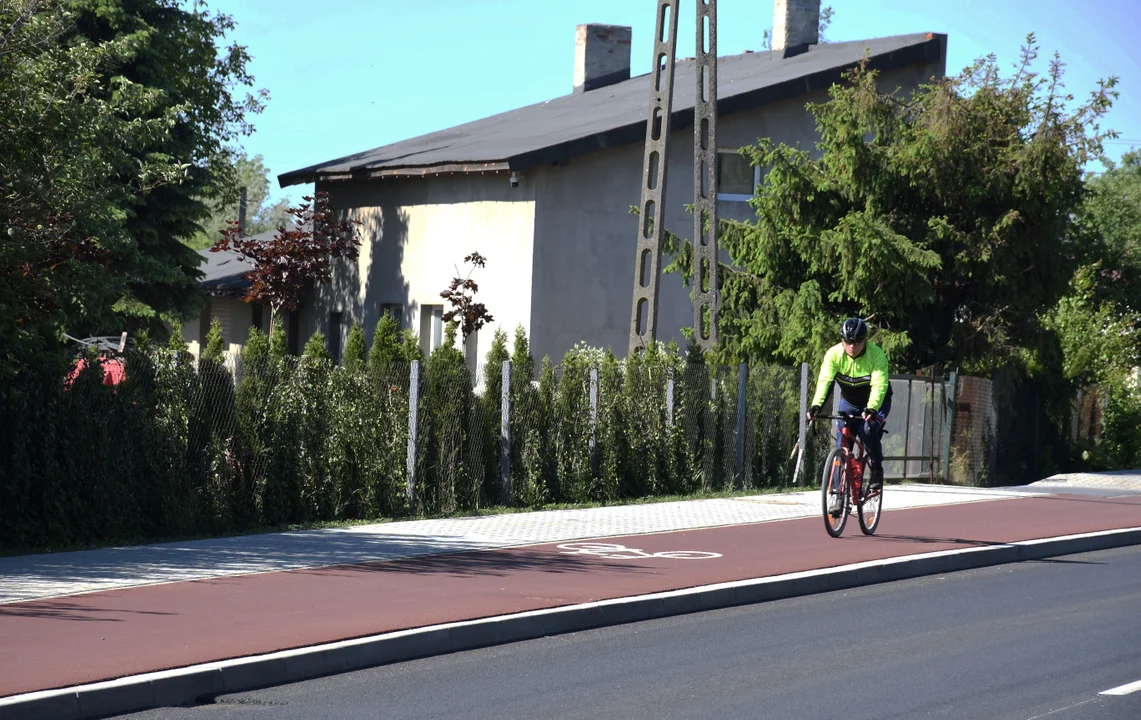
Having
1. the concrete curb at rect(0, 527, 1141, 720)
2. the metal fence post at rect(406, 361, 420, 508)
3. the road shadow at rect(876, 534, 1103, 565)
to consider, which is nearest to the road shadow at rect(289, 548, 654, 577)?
the concrete curb at rect(0, 527, 1141, 720)

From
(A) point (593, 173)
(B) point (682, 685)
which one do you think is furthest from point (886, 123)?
(B) point (682, 685)

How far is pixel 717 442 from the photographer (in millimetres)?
19281

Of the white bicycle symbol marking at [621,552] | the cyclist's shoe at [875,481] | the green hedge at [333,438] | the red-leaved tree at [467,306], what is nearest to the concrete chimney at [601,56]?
the red-leaved tree at [467,306]

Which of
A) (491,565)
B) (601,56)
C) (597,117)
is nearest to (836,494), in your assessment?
(491,565)

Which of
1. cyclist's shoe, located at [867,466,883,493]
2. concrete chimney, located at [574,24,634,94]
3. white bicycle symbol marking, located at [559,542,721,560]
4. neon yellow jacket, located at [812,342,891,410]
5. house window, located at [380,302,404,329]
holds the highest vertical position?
concrete chimney, located at [574,24,634,94]

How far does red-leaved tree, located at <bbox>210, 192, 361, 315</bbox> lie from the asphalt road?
63.1 feet

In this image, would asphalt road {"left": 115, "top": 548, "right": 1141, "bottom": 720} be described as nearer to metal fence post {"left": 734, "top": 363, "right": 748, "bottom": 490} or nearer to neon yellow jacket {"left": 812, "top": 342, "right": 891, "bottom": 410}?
neon yellow jacket {"left": 812, "top": 342, "right": 891, "bottom": 410}

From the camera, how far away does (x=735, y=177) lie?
27.8 meters

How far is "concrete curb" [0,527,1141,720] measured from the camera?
6902mm

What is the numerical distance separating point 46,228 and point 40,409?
151 cm

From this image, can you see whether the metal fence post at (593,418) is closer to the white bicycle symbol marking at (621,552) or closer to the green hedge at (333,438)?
the green hedge at (333,438)

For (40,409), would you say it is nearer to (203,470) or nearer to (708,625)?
(203,470)

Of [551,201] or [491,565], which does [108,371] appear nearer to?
[491,565]

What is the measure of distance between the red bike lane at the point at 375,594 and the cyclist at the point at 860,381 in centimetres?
109
